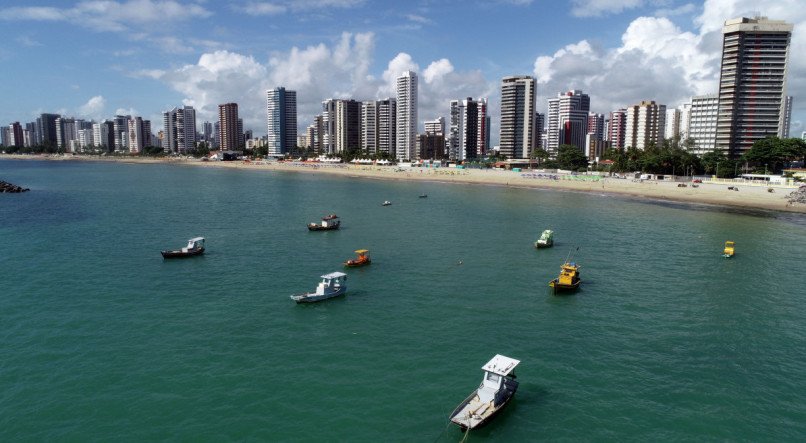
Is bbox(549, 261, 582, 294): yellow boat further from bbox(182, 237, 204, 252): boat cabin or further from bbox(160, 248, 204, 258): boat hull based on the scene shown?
bbox(182, 237, 204, 252): boat cabin

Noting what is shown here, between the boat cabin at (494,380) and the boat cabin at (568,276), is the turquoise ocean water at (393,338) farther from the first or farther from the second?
the boat cabin at (568,276)

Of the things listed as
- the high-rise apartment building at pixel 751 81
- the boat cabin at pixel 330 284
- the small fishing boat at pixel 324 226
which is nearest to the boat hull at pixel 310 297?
the boat cabin at pixel 330 284

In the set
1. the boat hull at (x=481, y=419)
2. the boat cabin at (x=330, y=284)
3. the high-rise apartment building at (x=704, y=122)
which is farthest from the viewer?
the high-rise apartment building at (x=704, y=122)

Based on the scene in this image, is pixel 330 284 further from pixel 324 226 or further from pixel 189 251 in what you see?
pixel 324 226

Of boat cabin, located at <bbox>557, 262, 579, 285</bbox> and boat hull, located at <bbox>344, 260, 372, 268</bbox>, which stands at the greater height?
boat cabin, located at <bbox>557, 262, 579, 285</bbox>

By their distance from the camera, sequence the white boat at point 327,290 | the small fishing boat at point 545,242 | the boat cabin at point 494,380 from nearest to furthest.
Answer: the boat cabin at point 494,380 → the white boat at point 327,290 → the small fishing boat at point 545,242

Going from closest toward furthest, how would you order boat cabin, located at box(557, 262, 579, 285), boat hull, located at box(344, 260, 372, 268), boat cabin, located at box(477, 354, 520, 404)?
boat cabin, located at box(477, 354, 520, 404) → boat cabin, located at box(557, 262, 579, 285) → boat hull, located at box(344, 260, 372, 268)

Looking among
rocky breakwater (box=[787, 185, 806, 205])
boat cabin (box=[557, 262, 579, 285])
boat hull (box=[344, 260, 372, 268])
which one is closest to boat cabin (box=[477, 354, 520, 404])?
boat cabin (box=[557, 262, 579, 285])
